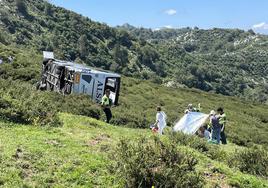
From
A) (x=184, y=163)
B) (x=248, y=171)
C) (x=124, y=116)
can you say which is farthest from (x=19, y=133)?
(x=124, y=116)

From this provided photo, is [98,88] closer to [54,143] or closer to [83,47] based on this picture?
[54,143]

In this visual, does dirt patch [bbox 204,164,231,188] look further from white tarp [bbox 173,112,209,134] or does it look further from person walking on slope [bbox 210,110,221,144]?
white tarp [bbox 173,112,209,134]

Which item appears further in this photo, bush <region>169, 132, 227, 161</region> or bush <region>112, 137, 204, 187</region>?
bush <region>169, 132, 227, 161</region>

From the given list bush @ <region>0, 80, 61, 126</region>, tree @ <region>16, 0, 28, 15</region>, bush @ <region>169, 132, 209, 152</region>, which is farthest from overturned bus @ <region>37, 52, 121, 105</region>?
tree @ <region>16, 0, 28, 15</region>

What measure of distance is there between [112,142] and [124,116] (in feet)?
41.3

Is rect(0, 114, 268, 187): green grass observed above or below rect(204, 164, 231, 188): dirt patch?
above

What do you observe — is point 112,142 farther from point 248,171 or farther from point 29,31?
point 29,31

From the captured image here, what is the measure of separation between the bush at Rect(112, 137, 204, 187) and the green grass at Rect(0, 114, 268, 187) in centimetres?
43

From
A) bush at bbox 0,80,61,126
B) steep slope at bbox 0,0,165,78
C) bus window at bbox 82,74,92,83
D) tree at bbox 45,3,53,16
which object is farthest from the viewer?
tree at bbox 45,3,53,16

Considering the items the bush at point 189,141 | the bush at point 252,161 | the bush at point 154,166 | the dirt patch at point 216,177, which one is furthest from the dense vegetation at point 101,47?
the bush at point 154,166

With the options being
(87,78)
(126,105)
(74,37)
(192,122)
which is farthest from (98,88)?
(74,37)

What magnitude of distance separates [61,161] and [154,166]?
2.20 meters

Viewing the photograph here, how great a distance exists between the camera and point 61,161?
10.4m

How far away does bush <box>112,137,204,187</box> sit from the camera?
9.26m
